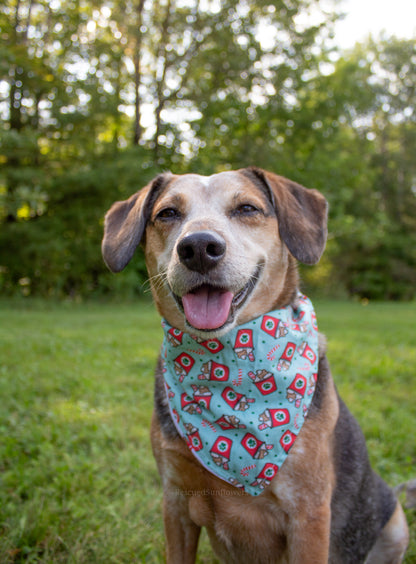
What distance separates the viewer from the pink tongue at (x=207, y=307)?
230 centimetres

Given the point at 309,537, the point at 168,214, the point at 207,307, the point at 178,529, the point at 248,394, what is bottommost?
the point at 178,529

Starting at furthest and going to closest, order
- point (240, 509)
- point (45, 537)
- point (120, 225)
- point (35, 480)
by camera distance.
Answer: point (35, 480) → point (120, 225) → point (45, 537) → point (240, 509)

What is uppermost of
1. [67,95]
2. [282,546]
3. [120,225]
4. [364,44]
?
[364,44]

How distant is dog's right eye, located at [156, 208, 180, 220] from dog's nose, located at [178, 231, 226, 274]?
542mm

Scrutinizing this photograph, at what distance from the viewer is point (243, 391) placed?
98.4 inches

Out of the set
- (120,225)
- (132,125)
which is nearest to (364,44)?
(132,125)

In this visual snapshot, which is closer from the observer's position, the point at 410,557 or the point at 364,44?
the point at 410,557

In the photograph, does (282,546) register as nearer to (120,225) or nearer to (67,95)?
(120,225)

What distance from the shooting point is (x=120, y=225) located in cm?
295

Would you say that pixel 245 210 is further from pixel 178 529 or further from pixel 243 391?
pixel 178 529

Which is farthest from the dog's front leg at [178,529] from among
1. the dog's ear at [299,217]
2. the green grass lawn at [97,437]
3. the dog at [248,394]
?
the dog's ear at [299,217]

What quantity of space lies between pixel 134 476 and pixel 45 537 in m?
0.93

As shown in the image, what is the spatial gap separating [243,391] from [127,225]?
3.91 feet

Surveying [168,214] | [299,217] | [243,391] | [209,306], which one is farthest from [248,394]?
[168,214]
